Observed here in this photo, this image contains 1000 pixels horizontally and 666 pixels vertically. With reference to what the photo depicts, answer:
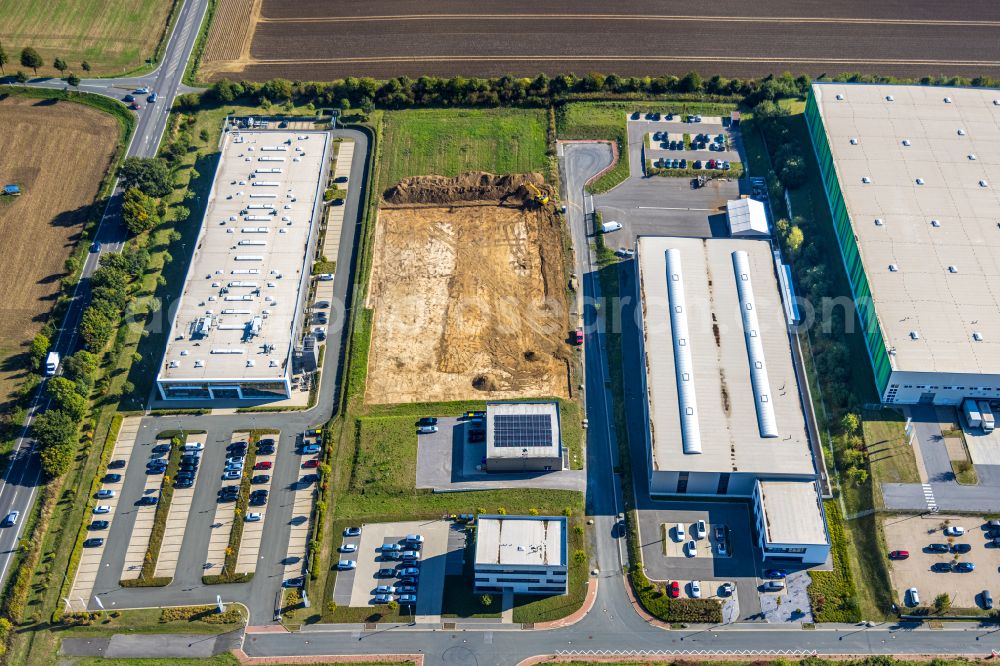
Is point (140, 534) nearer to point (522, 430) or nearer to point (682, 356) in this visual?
point (522, 430)

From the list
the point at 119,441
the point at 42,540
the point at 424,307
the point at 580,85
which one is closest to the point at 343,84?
the point at 580,85

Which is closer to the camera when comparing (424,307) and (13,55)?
(424,307)

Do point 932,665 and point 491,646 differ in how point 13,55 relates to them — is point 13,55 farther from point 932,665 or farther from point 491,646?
point 932,665

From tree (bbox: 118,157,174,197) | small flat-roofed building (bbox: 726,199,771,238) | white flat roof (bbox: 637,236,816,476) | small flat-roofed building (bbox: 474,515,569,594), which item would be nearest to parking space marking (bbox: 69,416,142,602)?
tree (bbox: 118,157,174,197)

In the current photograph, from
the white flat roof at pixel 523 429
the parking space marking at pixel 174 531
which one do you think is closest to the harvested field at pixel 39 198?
the parking space marking at pixel 174 531

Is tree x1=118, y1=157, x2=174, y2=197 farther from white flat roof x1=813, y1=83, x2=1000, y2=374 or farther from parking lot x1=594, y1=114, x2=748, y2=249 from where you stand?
white flat roof x1=813, y1=83, x2=1000, y2=374

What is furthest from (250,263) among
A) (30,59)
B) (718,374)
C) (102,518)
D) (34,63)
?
(34,63)
